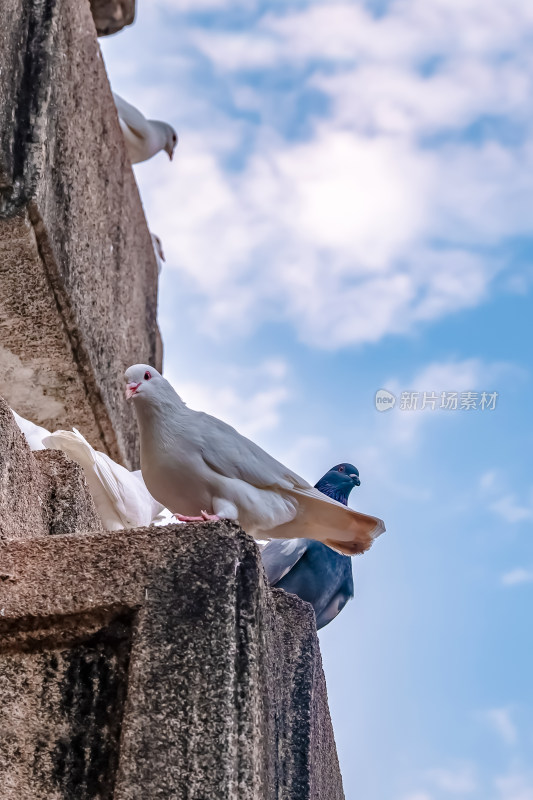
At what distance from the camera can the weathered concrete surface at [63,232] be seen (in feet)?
12.7

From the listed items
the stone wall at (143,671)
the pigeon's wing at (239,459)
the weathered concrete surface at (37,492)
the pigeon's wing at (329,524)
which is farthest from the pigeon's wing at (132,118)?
the stone wall at (143,671)

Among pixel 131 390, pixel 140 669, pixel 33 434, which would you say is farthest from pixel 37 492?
pixel 140 669

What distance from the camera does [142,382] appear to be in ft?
10.5

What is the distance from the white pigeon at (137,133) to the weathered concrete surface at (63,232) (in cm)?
44

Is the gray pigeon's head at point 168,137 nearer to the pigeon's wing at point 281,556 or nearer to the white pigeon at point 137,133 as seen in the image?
the white pigeon at point 137,133

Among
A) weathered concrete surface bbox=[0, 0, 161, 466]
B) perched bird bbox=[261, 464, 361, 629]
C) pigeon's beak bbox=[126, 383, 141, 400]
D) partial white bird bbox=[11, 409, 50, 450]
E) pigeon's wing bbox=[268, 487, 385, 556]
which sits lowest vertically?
pigeon's wing bbox=[268, 487, 385, 556]

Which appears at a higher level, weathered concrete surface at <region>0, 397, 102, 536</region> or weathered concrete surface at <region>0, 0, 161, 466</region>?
weathered concrete surface at <region>0, 0, 161, 466</region>

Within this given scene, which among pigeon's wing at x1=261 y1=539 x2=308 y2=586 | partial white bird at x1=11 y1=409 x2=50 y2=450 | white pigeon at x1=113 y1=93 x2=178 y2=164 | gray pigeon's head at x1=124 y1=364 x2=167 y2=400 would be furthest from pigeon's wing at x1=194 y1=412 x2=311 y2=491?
white pigeon at x1=113 y1=93 x2=178 y2=164

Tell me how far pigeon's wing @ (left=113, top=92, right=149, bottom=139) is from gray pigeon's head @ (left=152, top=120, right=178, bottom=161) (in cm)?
24

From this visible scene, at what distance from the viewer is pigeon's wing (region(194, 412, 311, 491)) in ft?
10.0

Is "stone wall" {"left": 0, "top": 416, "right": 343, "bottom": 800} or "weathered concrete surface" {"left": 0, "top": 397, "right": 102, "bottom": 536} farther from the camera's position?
"weathered concrete surface" {"left": 0, "top": 397, "right": 102, "bottom": 536}

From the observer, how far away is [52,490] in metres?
3.43

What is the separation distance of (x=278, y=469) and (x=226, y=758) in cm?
107

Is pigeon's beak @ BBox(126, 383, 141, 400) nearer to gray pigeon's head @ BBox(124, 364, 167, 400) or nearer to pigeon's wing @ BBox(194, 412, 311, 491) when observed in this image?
gray pigeon's head @ BBox(124, 364, 167, 400)
